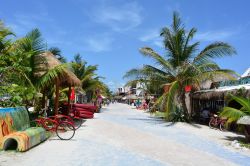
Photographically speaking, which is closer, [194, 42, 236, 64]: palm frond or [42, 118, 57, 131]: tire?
[42, 118, 57, 131]: tire

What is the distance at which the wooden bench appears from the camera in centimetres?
984

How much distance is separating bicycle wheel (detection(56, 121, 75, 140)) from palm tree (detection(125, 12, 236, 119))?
9.89 meters

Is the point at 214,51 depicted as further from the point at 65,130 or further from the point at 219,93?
the point at 65,130

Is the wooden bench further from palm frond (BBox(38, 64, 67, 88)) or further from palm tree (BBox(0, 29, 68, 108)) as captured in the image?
palm frond (BBox(38, 64, 67, 88))

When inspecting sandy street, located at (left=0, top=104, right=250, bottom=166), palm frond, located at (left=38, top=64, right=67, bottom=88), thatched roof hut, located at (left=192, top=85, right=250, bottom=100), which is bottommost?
sandy street, located at (left=0, top=104, right=250, bottom=166)

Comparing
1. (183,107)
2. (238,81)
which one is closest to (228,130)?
(238,81)

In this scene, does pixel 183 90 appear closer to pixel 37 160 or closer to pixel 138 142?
pixel 138 142

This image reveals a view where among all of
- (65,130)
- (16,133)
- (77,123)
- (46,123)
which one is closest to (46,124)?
(46,123)

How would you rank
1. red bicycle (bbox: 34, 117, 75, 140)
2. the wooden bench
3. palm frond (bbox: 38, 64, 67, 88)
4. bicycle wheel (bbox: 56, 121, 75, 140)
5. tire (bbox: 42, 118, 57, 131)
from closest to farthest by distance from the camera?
1. the wooden bench
2. bicycle wheel (bbox: 56, 121, 75, 140)
3. red bicycle (bbox: 34, 117, 75, 140)
4. tire (bbox: 42, 118, 57, 131)
5. palm frond (bbox: 38, 64, 67, 88)

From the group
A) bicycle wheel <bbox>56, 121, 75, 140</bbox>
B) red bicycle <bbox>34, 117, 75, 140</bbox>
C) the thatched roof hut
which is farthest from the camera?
the thatched roof hut

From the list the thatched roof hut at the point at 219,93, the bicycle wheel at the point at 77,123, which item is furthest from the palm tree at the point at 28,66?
the thatched roof hut at the point at 219,93

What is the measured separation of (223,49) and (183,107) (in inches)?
187

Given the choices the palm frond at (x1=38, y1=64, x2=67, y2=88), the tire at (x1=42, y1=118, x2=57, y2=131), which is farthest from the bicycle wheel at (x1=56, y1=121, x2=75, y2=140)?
the palm frond at (x1=38, y1=64, x2=67, y2=88)

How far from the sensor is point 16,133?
10258 millimetres
